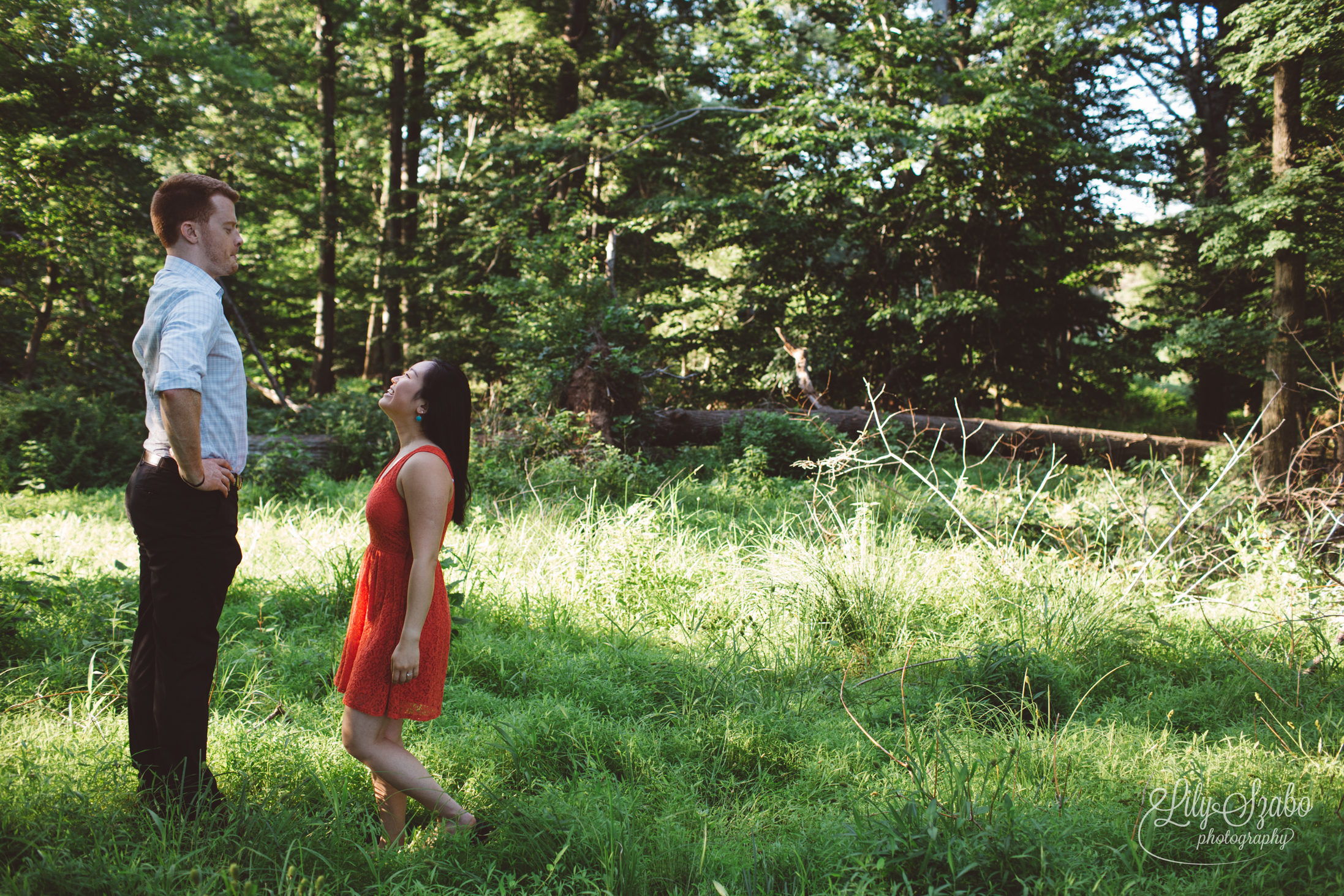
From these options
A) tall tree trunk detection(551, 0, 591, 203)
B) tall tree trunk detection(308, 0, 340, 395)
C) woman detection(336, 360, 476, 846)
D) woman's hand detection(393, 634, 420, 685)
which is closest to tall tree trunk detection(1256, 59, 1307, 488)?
woman detection(336, 360, 476, 846)

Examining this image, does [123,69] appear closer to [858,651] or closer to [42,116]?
[42,116]

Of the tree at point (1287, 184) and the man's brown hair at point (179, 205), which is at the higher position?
the tree at point (1287, 184)

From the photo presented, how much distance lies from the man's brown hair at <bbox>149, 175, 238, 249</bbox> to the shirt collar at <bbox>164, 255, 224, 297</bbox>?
6cm

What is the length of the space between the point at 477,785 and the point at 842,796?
1415mm

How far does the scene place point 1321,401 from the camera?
919cm

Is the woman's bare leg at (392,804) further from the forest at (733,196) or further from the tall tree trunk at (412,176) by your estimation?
the tall tree trunk at (412,176)

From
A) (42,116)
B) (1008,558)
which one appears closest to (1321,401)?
(1008,558)

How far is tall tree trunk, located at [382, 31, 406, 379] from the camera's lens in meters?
16.2

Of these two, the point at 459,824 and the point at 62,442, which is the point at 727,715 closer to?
the point at 459,824

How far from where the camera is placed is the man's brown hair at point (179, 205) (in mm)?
2529

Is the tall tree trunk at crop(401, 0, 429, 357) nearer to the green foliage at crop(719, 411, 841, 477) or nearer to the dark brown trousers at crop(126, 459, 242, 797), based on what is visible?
the green foliage at crop(719, 411, 841, 477)

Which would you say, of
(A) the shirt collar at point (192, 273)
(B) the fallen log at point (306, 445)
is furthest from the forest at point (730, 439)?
(A) the shirt collar at point (192, 273)

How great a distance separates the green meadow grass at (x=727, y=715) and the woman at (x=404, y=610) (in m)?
0.26

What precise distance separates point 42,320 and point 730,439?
9.91 metres
